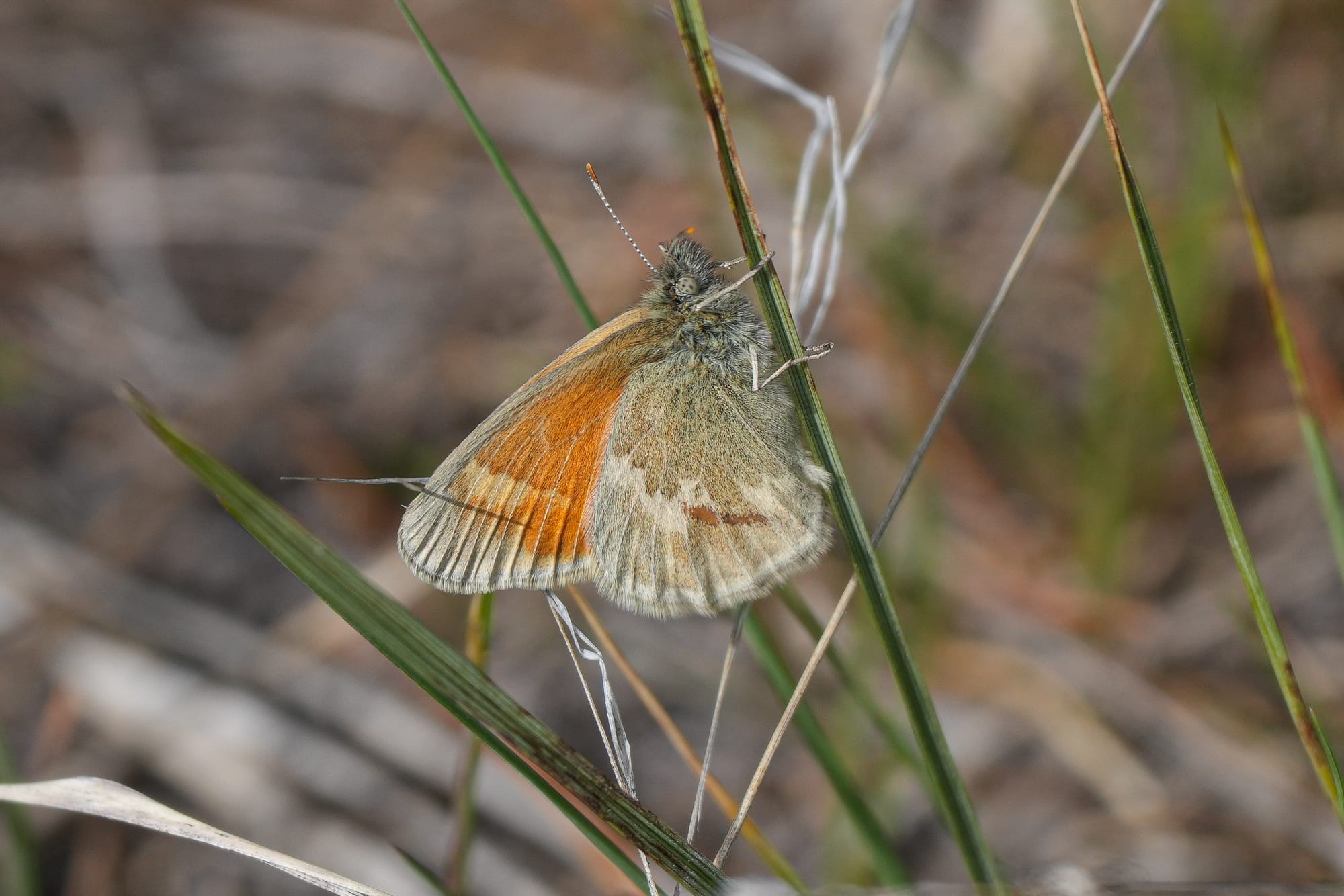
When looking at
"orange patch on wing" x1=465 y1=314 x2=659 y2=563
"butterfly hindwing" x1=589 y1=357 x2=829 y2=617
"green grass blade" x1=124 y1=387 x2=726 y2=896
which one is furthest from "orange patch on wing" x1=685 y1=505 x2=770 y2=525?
"green grass blade" x1=124 y1=387 x2=726 y2=896

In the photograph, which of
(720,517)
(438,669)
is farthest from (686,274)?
(438,669)

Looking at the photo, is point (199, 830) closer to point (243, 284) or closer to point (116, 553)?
point (116, 553)

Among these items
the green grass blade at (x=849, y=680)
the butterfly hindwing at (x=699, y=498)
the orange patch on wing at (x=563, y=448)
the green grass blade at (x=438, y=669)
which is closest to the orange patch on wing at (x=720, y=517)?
the butterfly hindwing at (x=699, y=498)

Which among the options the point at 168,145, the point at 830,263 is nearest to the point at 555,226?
the point at 168,145

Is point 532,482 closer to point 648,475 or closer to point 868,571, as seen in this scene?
point 648,475

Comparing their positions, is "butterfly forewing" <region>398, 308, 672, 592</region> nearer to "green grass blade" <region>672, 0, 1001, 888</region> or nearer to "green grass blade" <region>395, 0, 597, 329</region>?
"green grass blade" <region>395, 0, 597, 329</region>

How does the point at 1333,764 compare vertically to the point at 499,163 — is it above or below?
below

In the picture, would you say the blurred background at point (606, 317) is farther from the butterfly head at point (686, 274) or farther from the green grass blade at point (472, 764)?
the butterfly head at point (686, 274)
